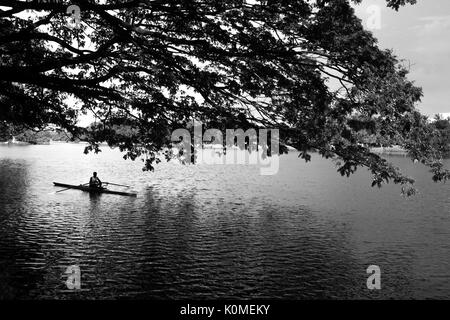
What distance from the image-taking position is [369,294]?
21078 mm

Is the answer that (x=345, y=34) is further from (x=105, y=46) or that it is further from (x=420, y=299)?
(x=420, y=299)

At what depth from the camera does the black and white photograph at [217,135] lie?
13438mm

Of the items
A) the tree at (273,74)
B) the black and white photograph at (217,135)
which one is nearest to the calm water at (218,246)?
the black and white photograph at (217,135)

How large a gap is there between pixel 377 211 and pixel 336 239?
1691 cm

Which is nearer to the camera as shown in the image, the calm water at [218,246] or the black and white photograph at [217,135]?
the black and white photograph at [217,135]

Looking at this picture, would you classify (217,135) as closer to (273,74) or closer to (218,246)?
(273,74)

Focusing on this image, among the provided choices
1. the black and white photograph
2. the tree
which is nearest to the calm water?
the black and white photograph

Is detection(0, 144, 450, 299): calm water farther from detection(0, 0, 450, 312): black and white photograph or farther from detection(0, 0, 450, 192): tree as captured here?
detection(0, 0, 450, 192): tree

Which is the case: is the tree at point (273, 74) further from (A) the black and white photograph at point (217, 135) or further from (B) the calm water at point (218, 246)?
(B) the calm water at point (218, 246)

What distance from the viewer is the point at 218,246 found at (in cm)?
2936

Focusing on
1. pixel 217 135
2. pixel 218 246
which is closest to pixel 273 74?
pixel 217 135

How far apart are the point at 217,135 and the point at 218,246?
1432 cm

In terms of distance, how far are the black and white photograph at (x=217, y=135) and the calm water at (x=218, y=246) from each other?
0.52ft
